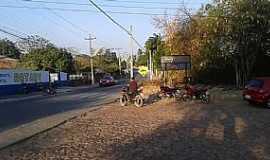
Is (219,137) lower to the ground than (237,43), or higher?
lower

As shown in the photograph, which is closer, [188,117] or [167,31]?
[188,117]

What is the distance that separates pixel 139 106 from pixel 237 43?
52.7 feet

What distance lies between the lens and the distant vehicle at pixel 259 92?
26.5 meters

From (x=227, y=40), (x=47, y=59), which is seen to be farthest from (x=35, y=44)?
(x=227, y=40)

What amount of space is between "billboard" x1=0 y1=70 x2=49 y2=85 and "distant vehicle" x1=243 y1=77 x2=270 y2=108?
3067 centimetres

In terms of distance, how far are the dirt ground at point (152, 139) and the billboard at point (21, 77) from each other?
33047 millimetres

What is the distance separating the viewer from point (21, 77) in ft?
182

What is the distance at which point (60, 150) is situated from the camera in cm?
1186

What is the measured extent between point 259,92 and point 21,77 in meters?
34.6

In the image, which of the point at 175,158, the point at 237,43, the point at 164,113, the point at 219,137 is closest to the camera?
the point at 175,158

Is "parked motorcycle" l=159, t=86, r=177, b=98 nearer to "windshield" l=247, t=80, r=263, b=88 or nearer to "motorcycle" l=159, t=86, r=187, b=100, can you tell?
"motorcycle" l=159, t=86, r=187, b=100

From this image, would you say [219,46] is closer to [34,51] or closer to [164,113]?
[164,113]

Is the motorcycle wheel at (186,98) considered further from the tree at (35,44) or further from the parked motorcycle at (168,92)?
the tree at (35,44)

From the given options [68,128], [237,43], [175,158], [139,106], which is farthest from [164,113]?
[237,43]
